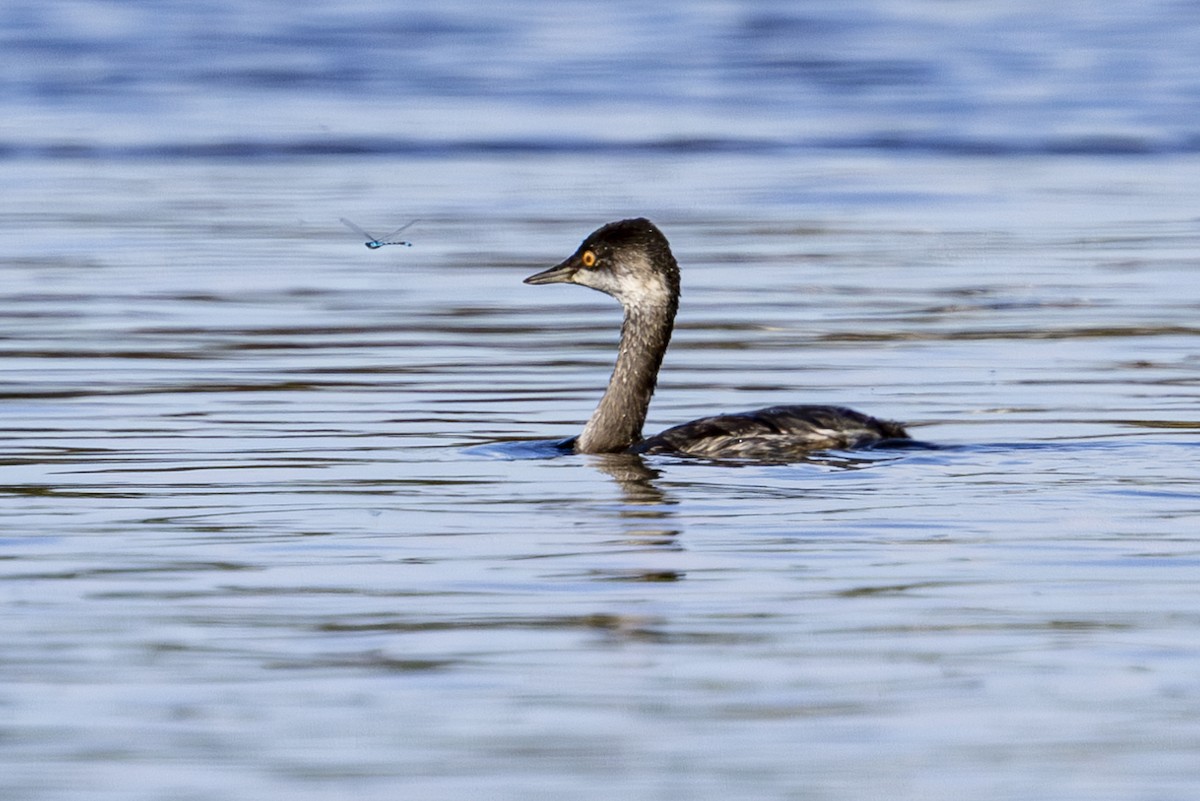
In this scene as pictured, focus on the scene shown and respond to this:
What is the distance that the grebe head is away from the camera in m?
12.4

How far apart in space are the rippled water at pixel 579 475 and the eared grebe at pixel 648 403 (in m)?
0.17

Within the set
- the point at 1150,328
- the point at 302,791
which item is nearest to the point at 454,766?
the point at 302,791

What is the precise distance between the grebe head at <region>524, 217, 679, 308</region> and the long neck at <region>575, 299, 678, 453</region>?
0.07m

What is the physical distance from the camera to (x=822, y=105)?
3206 cm

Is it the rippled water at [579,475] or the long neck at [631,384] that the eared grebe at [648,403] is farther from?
the rippled water at [579,475]

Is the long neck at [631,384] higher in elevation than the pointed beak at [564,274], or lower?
lower

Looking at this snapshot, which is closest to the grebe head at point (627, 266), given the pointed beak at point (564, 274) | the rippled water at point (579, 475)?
the pointed beak at point (564, 274)

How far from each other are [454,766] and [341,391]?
7.35 meters

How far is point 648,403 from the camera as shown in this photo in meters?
12.4

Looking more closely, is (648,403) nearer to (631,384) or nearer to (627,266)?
(631,384)

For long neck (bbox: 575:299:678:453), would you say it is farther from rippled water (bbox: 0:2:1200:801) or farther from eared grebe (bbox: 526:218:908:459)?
rippled water (bbox: 0:2:1200:801)

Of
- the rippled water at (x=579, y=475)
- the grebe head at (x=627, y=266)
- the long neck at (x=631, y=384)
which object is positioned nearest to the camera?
the rippled water at (x=579, y=475)

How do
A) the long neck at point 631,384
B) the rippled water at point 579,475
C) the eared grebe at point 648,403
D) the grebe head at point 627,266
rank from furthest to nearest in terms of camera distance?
the grebe head at point 627,266
the long neck at point 631,384
the eared grebe at point 648,403
the rippled water at point 579,475

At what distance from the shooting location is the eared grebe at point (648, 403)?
11.4 m
